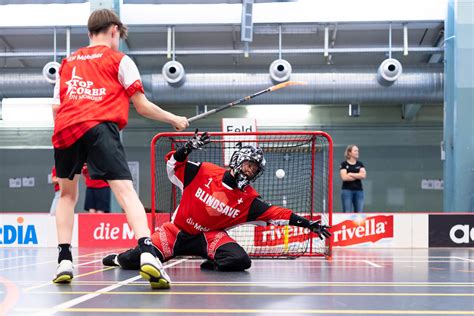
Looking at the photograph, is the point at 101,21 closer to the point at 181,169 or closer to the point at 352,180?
the point at 181,169

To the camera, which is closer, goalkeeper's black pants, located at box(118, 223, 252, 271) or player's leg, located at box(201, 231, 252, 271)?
player's leg, located at box(201, 231, 252, 271)

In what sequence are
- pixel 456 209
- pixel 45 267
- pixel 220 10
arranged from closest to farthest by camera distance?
1. pixel 45 267
2. pixel 456 209
3. pixel 220 10

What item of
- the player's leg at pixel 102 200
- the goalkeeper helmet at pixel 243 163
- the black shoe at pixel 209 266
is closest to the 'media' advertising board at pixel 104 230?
the player's leg at pixel 102 200

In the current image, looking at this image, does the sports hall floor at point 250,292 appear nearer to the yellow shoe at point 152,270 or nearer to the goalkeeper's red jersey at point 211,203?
the yellow shoe at point 152,270

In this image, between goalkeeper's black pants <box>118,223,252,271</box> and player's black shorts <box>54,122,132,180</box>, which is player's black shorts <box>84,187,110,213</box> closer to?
goalkeeper's black pants <box>118,223,252,271</box>

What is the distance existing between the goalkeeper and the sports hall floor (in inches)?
8.0

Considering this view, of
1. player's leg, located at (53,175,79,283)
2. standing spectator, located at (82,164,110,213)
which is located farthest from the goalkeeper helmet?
standing spectator, located at (82,164,110,213)

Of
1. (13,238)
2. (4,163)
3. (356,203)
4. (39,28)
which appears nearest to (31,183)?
(4,163)

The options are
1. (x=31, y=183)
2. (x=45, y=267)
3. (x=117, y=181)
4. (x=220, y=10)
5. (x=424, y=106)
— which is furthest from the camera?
(x=31, y=183)

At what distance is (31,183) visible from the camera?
1797 cm

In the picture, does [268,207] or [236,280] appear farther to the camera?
[268,207]

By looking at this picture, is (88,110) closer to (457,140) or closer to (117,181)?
(117,181)

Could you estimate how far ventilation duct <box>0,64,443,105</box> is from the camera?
40.9ft

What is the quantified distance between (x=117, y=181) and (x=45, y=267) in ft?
6.83
